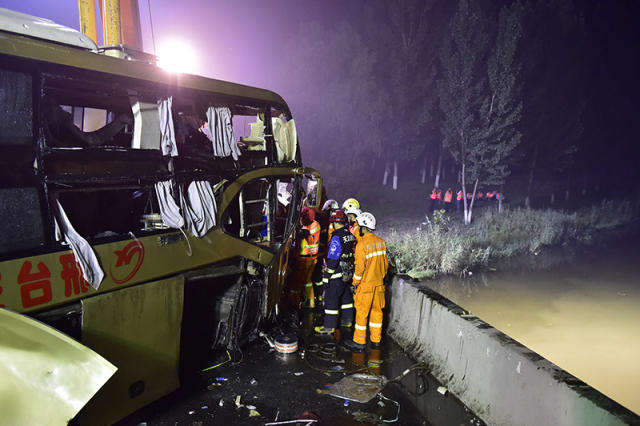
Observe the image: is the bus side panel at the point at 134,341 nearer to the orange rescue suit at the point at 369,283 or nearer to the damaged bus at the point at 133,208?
the damaged bus at the point at 133,208

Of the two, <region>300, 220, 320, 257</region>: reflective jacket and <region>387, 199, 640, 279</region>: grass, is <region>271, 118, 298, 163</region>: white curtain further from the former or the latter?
<region>387, 199, 640, 279</region>: grass

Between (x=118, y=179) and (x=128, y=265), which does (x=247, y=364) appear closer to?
(x=128, y=265)

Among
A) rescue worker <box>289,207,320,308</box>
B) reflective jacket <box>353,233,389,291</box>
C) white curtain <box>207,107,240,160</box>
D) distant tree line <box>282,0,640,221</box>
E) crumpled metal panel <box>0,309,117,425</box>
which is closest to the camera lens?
crumpled metal panel <box>0,309,117,425</box>

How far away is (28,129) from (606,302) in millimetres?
11817

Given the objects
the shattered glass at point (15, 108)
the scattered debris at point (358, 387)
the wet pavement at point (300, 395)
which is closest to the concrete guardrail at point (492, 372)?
the wet pavement at point (300, 395)

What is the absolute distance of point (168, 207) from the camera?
3408 millimetres

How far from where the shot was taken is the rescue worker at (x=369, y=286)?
4.83 meters

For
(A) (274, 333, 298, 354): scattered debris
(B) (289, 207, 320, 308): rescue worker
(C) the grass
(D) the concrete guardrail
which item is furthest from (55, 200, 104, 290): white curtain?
(C) the grass

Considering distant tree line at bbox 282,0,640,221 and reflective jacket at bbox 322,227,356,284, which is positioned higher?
distant tree line at bbox 282,0,640,221

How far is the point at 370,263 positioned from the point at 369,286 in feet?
1.08

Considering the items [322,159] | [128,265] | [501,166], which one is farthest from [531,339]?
[322,159]

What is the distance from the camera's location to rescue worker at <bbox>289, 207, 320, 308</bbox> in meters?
5.86

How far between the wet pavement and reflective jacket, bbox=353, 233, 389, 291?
3.25ft

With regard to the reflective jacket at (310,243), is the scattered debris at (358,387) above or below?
below
